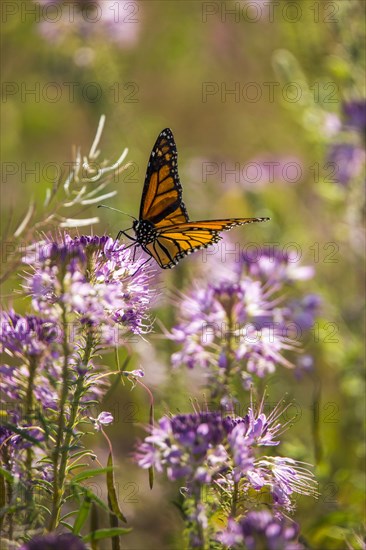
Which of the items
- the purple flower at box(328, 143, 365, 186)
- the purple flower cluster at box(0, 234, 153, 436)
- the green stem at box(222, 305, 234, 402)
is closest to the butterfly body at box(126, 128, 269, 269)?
the green stem at box(222, 305, 234, 402)

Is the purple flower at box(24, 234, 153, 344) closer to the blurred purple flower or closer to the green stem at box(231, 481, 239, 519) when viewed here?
the green stem at box(231, 481, 239, 519)

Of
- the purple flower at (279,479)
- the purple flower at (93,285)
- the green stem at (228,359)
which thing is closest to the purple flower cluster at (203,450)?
the purple flower at (279,479)

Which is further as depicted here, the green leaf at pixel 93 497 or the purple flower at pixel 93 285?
the purple flower at pixel 93 285

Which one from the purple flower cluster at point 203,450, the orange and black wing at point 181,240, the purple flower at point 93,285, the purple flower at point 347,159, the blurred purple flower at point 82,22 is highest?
the blurred purple flower at point 82,22

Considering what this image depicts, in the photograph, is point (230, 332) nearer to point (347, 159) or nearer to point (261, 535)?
point (261, 535)

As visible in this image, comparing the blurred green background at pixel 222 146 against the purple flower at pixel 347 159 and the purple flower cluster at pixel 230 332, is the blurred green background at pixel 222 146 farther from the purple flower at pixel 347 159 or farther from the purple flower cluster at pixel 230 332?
the purple flower cluster at pixel 230 332

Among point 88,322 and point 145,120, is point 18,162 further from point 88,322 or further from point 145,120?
point 88,322

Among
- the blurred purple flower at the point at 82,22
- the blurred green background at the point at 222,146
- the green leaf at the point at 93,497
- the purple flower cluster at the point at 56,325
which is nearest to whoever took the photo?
the green leaf at the point at 93,497

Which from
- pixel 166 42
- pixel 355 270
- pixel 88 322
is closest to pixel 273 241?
pixel 355 270
